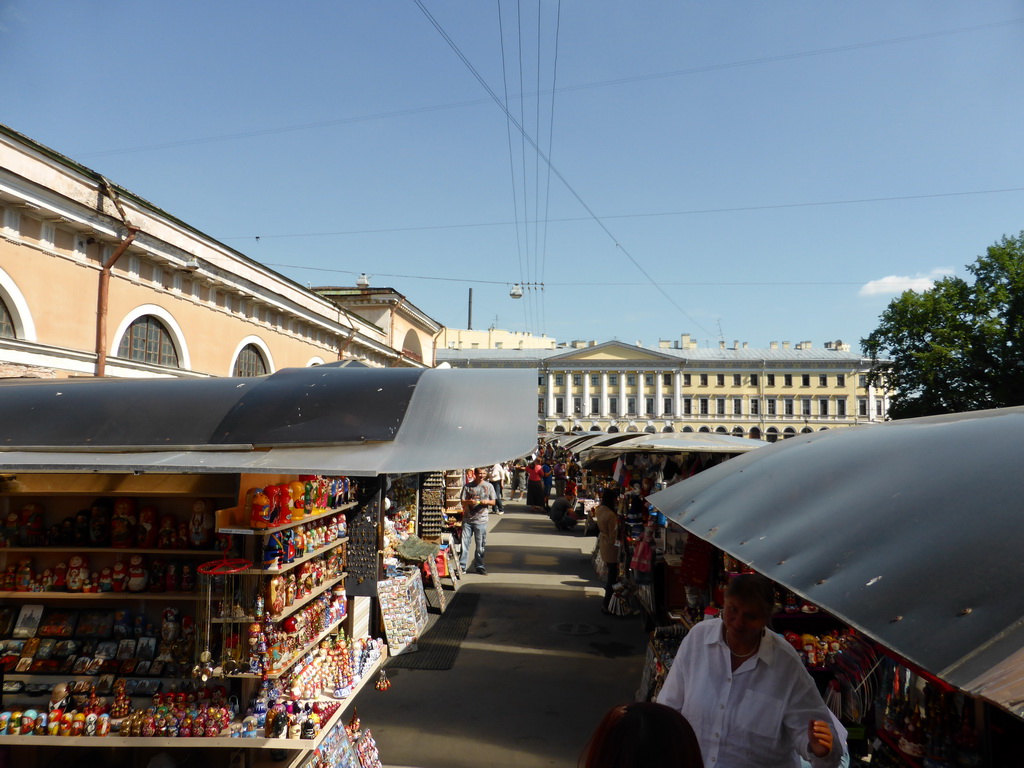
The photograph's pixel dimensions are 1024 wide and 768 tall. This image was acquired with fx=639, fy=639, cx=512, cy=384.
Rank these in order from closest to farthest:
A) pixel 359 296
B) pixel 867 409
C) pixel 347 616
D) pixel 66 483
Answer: pixel 66 483 < pixel 347 616 < pixel 359 296 < pixel 867 409

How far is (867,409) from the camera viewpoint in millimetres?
73438

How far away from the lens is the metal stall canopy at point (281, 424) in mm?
3271

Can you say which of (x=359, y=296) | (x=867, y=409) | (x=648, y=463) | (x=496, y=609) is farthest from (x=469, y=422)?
(x=867, y=409)

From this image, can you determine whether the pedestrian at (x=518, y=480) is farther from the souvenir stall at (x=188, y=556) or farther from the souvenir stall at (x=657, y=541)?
the souvenir stall at (x=188, y=556)

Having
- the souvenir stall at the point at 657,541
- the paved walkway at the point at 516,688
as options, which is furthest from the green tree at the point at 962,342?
the paved walkway at the point at 516,688

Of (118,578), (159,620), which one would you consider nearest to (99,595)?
(118,578)

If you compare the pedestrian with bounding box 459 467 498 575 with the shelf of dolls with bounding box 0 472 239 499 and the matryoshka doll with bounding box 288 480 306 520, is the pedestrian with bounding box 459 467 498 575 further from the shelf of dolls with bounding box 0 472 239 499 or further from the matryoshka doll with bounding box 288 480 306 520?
the shelf of dolls with bounding box 0 472 239 499

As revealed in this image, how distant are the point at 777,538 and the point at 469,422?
2.00 meters

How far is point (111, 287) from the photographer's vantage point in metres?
10.4

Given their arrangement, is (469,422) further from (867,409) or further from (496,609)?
(867,409)

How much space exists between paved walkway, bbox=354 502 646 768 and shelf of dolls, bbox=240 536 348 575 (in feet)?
5.53

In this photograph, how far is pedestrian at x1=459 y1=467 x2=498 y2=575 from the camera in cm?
1117

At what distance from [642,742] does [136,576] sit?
3.91 m

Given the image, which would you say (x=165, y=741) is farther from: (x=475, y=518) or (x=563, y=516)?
(x=563, y=516)
